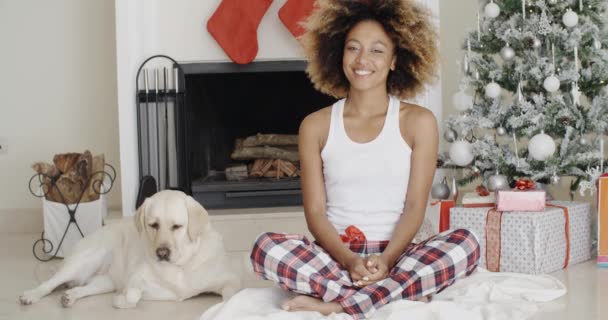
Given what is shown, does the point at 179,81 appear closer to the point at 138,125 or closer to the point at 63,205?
the point at 138,125

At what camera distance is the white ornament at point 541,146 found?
3.04 metres

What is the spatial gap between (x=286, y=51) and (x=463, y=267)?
6.31 feet

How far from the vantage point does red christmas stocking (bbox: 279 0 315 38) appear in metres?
3.74

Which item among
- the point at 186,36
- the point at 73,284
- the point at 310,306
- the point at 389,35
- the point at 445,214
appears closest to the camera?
the point at 310,306

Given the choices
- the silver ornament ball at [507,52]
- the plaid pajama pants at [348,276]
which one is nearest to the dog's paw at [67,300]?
the plaid pajama pants at [348,276]

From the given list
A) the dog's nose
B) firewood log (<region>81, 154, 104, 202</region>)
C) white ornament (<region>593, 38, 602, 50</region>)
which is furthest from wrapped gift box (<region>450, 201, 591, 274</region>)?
firewood log (<region>81, 154, 104, 202</region>)

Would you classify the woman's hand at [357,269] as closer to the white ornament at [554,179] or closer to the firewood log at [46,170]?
the white ornament at [554,179]

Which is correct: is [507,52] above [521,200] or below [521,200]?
above

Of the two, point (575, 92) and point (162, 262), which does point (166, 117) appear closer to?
point (162, 262)

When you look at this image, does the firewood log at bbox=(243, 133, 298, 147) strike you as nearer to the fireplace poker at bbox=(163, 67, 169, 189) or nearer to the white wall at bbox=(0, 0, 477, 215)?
the fireplace poker at bbox=(163, 67, 169, 189)

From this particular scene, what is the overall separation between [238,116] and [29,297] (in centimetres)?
170

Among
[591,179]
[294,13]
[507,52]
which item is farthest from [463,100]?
[294,13]

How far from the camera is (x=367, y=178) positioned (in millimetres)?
2334

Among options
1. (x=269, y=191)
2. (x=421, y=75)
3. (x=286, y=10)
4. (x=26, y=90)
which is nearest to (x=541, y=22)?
(x=421, y=75)
